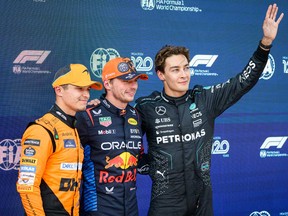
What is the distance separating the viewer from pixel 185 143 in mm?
2447

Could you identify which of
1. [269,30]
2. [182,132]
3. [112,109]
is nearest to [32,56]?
[112,109]

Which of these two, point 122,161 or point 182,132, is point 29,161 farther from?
point 182,132

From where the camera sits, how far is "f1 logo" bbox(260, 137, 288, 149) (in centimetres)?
397

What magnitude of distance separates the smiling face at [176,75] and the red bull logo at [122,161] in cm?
44

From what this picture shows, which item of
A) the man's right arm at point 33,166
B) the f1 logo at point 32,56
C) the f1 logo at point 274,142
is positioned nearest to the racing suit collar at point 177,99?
the man's right arm at point 33,166

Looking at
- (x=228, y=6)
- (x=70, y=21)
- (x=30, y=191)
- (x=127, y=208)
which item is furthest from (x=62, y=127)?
(x=228, y=6)

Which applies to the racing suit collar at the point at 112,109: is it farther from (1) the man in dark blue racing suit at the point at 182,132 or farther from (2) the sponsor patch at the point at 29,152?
(2) the sponsor patch at the point at 29,152

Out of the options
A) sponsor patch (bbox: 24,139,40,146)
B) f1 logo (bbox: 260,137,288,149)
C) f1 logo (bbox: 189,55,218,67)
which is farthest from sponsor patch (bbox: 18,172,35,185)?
f1 logo (bbox: 260,137,288,149)

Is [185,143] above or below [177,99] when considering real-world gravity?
below

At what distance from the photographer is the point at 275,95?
4.01 m

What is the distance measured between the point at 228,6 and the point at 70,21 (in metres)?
1.36

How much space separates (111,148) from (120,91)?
295 mm

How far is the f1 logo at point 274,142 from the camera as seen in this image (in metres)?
3.97

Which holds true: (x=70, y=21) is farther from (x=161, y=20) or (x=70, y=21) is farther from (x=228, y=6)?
(x=228, y=6)
